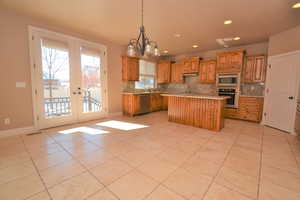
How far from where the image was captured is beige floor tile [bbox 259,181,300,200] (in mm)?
1423

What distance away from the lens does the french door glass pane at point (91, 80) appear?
4.20m

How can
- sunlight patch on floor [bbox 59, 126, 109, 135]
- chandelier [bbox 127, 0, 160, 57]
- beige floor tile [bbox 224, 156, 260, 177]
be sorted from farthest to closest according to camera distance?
sunlight patch on floor [bbox 59, 126, 109, 135] → chandelier [bbox 127, 0, 160, 57] → beige floor tile [bbox 224, 156, 260, 177]

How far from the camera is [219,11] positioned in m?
2.68

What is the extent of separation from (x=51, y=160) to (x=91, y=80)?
285cm

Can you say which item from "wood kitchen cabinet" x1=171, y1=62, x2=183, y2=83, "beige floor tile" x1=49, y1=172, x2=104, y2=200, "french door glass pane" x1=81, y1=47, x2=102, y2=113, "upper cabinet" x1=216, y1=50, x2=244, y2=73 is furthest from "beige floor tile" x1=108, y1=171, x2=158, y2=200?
"wood kitchen cabinet" x1=171, y1=62, x2=183, y2=83

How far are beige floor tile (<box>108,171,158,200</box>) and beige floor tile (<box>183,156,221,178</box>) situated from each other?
615 millimetres

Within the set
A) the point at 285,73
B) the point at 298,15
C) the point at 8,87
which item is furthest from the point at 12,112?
the point at 285,73

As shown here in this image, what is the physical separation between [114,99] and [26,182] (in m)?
3.62

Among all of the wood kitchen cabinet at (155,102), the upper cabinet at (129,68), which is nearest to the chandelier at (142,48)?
the upper cabinet at (129,68)

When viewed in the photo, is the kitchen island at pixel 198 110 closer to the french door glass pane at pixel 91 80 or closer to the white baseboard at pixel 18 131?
the french door glass pane at pixel 91 80

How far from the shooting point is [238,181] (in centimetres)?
166

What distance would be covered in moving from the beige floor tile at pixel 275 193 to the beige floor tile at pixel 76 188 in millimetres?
1860

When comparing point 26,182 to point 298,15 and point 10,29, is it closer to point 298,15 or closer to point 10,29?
point 10,29

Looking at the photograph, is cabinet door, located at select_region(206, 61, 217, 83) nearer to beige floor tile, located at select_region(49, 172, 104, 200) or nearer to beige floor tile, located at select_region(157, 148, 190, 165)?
beige floor tile, located at select_region(157, 148, 190, 165)
